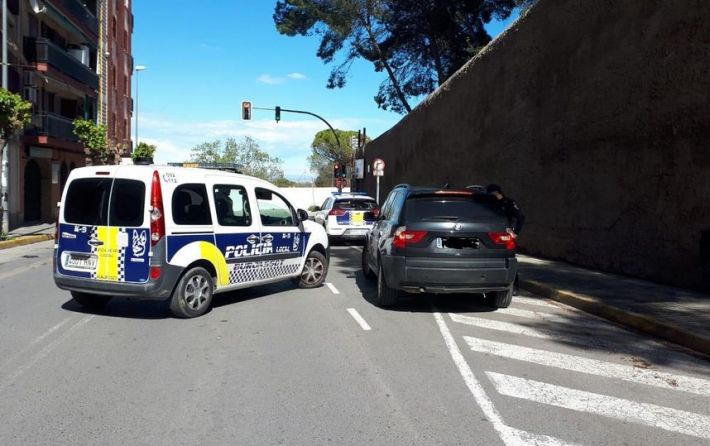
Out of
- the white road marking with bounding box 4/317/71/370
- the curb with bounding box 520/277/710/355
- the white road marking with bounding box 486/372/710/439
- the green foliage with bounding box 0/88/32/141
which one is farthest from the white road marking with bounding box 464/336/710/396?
the green foliage with bounding box 0/88/32/141

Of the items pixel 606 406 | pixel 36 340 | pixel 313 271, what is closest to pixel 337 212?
pixel 313 271

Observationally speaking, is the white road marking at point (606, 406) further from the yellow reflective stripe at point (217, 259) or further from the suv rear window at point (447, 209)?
the yellow reflective stripe at point (217, 259)

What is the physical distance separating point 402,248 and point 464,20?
96.5 ft

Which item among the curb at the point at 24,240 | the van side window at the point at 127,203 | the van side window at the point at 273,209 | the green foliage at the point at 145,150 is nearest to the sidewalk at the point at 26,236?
the curb at the point at 24,240

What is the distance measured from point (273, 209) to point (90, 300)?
2.84 m

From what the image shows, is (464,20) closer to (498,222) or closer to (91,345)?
(498,222)

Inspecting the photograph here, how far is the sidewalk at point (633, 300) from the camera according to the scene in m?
7.22

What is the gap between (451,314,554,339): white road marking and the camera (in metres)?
7.42

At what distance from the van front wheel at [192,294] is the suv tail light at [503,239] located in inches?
148

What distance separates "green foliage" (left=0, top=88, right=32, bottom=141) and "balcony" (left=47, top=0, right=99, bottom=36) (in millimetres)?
10168

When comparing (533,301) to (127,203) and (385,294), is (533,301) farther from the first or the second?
(127,203)

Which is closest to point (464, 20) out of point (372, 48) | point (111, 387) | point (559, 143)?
point (372, 48)

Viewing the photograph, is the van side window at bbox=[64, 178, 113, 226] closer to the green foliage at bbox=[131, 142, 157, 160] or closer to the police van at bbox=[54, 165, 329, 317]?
the police van at bbox=[54, 165, 329, 317]

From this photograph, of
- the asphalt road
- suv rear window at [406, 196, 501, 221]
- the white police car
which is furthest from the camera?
the white police car
